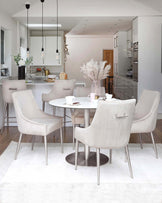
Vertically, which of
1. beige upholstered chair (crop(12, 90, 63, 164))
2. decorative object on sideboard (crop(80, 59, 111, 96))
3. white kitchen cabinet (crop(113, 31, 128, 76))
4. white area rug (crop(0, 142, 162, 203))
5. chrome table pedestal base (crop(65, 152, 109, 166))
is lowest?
white area rug (crop(0, 142, 162, 203))

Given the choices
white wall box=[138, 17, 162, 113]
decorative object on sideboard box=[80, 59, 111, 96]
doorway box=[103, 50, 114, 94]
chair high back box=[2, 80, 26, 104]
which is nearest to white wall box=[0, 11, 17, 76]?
chair high back box=[2, 80, 26, 104]

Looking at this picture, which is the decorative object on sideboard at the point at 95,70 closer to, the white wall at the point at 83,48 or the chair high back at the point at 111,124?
the chair high back at the point at 111,124

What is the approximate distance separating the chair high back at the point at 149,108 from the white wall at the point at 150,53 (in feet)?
10.9

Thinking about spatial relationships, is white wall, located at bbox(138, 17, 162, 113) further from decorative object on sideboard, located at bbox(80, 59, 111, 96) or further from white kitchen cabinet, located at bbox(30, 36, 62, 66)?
decorative object on sideboard, located at bbox(80, 59, 111, 96)

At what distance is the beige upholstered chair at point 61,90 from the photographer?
5.55m

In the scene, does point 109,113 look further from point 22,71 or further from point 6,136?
point 22,71

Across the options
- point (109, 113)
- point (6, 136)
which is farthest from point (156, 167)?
point (6, 136)

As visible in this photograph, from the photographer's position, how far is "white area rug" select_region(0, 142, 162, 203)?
289 cm

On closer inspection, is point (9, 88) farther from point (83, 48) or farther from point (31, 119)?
point (83, 48)

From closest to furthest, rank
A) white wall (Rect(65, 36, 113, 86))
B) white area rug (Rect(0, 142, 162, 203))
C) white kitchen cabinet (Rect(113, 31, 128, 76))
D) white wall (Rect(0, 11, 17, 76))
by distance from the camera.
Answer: white area rug (Rect(0, 142, 162, 203)), white wall (Rect(0, 11, 17, 76)), white kitchen cabinet (Rect(113, 31, 128, 76)), white wall (Rect(65, 36, 113, 86))

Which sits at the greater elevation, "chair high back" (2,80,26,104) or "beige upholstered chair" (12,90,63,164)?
"chair high back" (2,80,26,104)

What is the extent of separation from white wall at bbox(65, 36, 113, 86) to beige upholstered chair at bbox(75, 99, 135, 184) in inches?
432

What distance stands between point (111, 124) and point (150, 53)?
490 cm

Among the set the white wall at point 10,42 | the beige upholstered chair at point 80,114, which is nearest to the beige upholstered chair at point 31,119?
the beige upholstered chair at point 80,114
